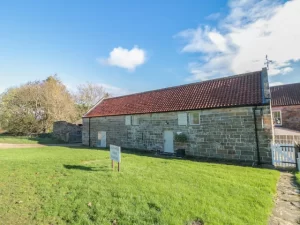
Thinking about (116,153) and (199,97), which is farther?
(199,97)

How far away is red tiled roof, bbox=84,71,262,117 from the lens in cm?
1386

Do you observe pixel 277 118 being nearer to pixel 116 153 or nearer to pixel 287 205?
pixel 287 205

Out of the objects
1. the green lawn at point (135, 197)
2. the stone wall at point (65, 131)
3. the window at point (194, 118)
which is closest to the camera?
the green lawn at point (135, 197)

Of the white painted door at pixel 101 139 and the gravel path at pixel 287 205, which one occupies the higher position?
the white painted door at pixel 101 139

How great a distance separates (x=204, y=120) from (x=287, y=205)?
903 centimetres

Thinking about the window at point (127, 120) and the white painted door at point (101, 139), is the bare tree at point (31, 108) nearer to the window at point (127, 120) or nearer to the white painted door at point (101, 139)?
the white painted door at point (101, 139)

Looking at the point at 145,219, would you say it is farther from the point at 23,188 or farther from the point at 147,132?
the point at 147,132

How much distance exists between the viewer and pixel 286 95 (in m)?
27.2

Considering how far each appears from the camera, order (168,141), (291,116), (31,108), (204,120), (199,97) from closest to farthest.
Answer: (204,120) → (199,97) → (168,141) → (291,116) → (31,108)

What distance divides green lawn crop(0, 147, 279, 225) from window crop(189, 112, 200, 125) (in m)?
6.65

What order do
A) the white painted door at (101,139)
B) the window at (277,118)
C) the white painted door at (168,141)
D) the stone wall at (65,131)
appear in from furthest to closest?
1. the stone wall at (65,131)
2. the window at (277,118)
3. the white painted door at (101,139)
4. the white painted door at (168,141)

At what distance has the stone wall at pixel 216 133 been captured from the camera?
483 inches

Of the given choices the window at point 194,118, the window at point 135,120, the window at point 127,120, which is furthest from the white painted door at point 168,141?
the window at point 127,120

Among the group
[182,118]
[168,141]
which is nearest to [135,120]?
[168,141]
